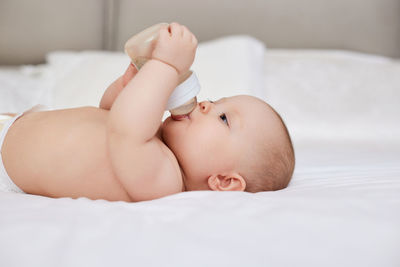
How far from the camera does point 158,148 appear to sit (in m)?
0.84

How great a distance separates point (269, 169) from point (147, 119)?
0.92 feet

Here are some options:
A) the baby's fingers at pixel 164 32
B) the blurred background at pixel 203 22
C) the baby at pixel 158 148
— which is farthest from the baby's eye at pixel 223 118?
the blurred background at pixel 203 22

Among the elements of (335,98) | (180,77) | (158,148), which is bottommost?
(335,98)

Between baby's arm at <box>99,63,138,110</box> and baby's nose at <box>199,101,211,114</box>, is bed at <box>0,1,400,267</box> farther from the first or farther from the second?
baby's arm at <box>99,63,138,110</box>

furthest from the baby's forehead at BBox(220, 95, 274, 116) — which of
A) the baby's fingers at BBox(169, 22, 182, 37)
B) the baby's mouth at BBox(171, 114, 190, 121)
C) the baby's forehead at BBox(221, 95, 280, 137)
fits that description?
the baby's fingers at BBox(169, 22, 182, 37)

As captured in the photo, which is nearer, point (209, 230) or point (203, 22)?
point (209, 230)

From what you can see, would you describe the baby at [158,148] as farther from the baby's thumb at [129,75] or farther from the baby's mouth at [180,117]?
the baby's thumb at [129,75]

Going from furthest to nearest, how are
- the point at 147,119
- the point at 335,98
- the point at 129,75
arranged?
1. the point at 335,98
2. the point at 129,75
3. the point at 147,119

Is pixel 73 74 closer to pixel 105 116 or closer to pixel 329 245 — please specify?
pixel 105 116

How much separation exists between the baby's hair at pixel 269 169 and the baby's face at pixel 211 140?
21 mm

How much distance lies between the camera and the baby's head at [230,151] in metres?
0.90

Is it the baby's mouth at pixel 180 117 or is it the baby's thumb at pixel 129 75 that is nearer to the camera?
the baby's mouth at pixel 180 117

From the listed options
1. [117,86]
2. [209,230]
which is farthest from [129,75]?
[209,230]

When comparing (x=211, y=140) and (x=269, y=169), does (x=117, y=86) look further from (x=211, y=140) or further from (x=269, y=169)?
(x=269, y=169)
